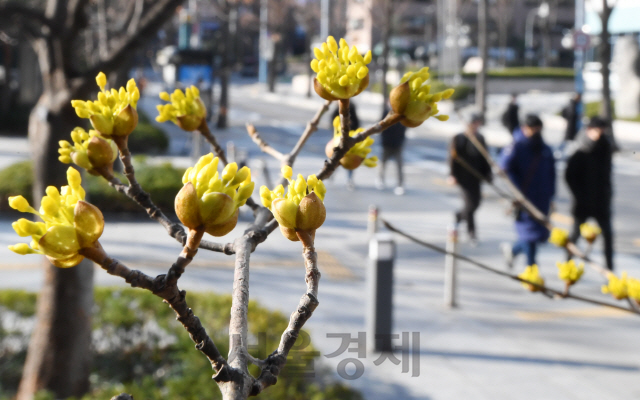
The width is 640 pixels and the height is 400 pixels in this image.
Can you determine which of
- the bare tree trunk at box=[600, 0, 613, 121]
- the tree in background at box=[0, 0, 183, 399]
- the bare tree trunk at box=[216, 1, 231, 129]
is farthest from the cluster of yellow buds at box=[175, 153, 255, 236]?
the bare tree trunk at box=[216, 1, 231, 129]

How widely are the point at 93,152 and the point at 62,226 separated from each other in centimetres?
40

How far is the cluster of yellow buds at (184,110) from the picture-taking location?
4.73 ft

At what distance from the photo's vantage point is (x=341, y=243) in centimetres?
980

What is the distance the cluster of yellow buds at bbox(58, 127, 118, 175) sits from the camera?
3.76ft

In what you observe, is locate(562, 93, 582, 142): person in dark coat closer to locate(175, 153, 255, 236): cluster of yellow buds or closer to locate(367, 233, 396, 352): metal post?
locate(367, 233, 396, 352): metal post

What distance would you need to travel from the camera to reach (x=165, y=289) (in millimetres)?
794

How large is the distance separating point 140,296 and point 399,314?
2600 millimetres

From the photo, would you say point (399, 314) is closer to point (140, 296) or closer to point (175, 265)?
point (140, 296)

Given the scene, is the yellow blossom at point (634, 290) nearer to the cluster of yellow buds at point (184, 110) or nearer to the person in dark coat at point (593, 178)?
the cluster of yellow buds at point (184, 110)

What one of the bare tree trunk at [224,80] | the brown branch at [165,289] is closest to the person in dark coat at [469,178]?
the brown branch at [165,289]

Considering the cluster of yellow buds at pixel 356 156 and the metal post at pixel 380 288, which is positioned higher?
the cluster of yellow buds at pixel 356 156

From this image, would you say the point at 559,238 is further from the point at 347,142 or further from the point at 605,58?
the point at 605,58

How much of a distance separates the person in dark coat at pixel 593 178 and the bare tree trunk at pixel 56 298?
5459mm

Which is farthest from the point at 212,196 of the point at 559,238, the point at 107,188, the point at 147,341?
the point at 107,188
